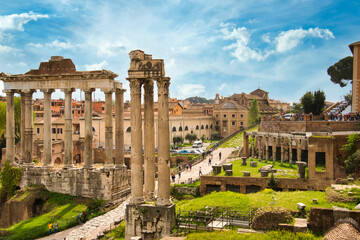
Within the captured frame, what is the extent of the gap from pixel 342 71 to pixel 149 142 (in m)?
44.6

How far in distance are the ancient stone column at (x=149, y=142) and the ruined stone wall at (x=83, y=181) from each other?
366 inches

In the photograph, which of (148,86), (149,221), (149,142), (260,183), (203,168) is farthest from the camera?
(203,168)

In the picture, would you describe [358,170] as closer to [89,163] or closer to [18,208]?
[89,163]

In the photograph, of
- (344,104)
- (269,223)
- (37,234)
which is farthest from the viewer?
(344,104)

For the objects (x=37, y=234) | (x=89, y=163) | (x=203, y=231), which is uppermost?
(x=89, y=163)

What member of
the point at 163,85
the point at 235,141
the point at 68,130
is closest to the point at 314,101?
the point at 235,141

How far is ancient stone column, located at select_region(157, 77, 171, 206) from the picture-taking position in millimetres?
15930

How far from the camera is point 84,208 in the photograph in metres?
24.9

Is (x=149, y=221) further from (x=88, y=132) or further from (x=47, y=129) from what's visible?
(x=47, y=129)

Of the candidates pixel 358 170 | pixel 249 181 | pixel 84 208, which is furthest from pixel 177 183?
pixel 358 170

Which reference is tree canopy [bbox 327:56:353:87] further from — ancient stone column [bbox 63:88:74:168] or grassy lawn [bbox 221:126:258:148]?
ancient stone column [bbox 63:88:74:168]

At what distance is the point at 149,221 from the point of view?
624 inches

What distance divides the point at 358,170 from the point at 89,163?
19.2m

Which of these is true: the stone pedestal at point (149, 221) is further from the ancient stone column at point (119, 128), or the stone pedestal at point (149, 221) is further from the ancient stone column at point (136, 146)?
the ancient stone column at point (119, 128)
